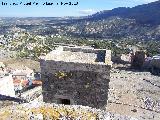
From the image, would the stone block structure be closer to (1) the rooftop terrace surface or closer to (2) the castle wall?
(2) the castle wall

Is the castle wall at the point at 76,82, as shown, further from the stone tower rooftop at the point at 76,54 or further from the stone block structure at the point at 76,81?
the stone tower rooftop at the point at 76,54

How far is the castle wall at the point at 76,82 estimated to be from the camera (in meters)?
10.1

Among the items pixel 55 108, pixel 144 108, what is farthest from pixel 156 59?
pixel 55 108

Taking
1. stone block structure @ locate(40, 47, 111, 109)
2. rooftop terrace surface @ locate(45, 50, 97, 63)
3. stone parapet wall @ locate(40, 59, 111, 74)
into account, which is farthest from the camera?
rooftop terrace surface @ locate(45, 50, 97, 63)

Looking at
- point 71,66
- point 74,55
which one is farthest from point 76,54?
Answer: point 71,66

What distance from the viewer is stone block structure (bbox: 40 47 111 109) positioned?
10.0 m

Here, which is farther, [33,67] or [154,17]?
[154,17]

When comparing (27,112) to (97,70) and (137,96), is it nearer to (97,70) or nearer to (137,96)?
(97,70)

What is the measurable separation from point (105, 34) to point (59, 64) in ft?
569

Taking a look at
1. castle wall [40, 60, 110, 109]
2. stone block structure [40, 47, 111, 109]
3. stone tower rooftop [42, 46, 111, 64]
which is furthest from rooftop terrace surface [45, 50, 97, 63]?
castle wall [40, 60, 110, 109]

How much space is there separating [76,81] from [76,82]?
4 centimetres

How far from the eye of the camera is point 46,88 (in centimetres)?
1068

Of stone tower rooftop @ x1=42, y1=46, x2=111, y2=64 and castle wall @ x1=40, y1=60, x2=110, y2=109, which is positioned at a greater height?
stone tower rooftop @ x1=42, y1=46, x2=111, y2=64

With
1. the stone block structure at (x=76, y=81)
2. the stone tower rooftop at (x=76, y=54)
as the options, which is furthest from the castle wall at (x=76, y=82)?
the stone tower rooftop at (x=76, y=54)
